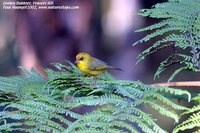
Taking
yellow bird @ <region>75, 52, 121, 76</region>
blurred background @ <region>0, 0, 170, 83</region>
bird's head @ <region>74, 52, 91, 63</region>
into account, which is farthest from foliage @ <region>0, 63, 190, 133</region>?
blurred background @ <region>0, 0, 170, 83</region>

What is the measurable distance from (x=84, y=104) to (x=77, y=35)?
361 centimetres

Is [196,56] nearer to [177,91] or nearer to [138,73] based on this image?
[177,91]

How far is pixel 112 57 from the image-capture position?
5.18 m

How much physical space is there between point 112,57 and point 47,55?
0.99 metres

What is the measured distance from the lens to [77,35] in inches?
175

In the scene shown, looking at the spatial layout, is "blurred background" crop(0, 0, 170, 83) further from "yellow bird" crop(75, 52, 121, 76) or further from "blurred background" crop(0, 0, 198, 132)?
"yellow bird" crop(75, 52, 121, 76)

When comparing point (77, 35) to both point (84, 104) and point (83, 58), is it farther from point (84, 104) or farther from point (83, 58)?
point (84, 104)

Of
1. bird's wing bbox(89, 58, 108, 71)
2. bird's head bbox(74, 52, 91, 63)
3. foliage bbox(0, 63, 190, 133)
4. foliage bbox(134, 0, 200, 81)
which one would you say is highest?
foliage bbox(134, 0, 200, 81)

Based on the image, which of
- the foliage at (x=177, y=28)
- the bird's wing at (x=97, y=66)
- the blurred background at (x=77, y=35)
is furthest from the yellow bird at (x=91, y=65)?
the blurred background at (x=77, y=35)

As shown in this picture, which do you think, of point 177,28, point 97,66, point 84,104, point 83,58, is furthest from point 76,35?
point 84,104

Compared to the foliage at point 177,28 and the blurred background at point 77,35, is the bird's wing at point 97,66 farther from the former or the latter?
the blurred background at point 77,35

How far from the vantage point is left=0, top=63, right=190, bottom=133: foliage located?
2.61 ft

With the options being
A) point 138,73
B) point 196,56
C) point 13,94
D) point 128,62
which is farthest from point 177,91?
point 138,73

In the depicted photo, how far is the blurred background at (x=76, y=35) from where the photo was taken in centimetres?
429
